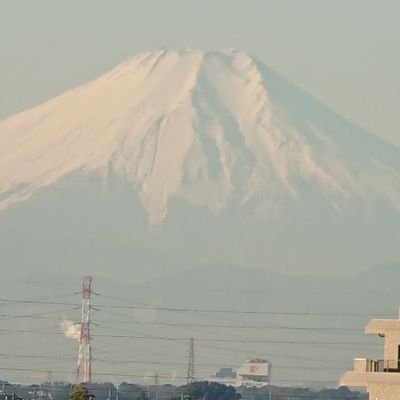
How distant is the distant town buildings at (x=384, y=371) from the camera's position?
52.8 meters

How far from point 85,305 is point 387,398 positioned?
109 metres

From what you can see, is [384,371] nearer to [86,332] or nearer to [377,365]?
[377,365]

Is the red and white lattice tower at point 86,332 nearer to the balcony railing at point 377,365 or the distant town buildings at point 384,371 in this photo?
the balcony railing at point 377,365

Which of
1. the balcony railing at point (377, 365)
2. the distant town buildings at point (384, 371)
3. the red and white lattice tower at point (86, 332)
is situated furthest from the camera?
the red and white lattice tower at point (86, 332)

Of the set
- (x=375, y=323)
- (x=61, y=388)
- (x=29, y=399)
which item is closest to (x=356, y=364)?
(x=375, y=323)

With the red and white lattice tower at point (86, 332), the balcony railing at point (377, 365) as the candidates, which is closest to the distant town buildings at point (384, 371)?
the balcony railing at point (377, 365)

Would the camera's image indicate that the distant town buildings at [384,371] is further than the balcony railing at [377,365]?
No

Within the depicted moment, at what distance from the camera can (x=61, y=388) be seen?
193 m

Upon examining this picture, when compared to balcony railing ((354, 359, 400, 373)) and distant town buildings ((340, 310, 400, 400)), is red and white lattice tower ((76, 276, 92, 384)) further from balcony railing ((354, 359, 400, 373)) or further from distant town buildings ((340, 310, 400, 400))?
distant town buildings ((340, 310, 400, 400))

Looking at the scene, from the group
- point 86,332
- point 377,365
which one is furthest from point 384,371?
Result: point 86,332

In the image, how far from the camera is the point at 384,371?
53531mm

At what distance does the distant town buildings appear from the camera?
5275cm

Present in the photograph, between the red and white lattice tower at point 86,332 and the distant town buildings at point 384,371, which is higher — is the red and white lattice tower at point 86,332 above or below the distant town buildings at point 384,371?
above

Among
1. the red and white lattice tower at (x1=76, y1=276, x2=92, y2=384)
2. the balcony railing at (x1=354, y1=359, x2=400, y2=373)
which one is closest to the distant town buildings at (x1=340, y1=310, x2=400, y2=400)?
the balcony railing at (x1=354, y1=359, x2=400, y2=373)
